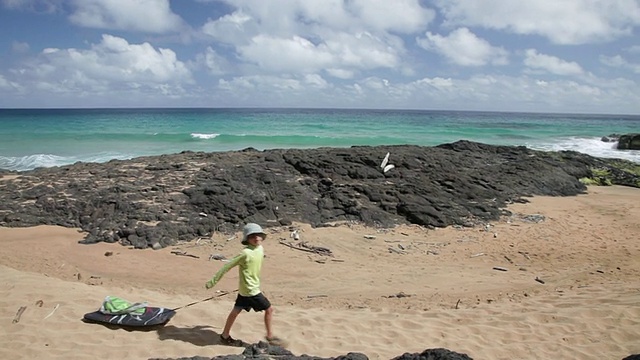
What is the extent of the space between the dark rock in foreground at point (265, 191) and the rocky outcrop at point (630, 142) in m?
18.0

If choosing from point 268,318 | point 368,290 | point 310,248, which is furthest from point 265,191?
point 268,318

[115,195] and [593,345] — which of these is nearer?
[593,345]

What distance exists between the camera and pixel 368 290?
275 inches

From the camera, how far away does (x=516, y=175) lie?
563 inches

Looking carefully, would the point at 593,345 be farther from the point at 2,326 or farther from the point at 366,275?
the point at 2,326

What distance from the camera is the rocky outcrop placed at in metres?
29.3

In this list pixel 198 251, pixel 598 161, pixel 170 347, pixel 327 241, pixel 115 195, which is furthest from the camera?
pixel 598 161

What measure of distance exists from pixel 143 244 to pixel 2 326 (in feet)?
11.7

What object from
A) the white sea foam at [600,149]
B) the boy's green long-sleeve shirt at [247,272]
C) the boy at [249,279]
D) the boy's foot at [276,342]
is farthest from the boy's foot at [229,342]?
the white sea foam at [600,149]

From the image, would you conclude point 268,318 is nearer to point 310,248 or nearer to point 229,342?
point 229,342

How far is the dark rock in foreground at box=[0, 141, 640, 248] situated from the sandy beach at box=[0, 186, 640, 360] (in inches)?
18.5

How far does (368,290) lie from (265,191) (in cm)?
446

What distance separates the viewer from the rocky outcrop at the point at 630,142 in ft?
96.0

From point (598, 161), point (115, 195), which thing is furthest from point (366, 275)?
point (598, 161)
